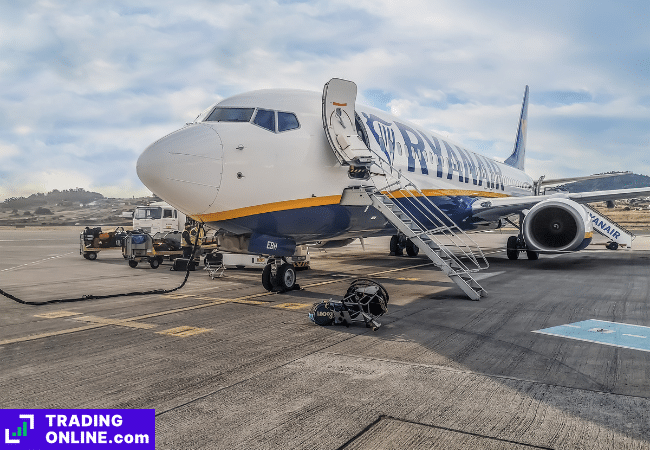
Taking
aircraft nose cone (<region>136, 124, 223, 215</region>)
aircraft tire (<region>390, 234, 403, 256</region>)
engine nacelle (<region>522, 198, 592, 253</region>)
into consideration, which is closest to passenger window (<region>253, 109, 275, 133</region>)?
aircraft nose cone (<region>136, 124, 223, 215</region>)

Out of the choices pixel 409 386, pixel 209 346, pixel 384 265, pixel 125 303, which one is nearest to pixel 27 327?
pixel 125 303

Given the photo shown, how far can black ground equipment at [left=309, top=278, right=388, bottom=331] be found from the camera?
7160 millimetres

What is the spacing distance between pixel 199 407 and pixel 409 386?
191cm

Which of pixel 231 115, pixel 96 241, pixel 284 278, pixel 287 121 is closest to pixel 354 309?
pixel 284 278

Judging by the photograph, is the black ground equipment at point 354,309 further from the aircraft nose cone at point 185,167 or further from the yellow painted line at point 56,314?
the yellow painted line at point 56,314

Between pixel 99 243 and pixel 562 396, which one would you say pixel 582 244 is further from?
pixel 99 243

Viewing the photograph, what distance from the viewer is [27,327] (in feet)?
23.5

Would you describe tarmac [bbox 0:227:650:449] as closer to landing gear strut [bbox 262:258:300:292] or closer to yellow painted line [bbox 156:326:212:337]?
yellow painted line [bbox 156:326:212:337]

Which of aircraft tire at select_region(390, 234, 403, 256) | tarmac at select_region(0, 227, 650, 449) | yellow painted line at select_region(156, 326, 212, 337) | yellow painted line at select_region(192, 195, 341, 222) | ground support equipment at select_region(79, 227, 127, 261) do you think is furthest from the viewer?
aircraft tire at select_region(390, 234, 403, 256)

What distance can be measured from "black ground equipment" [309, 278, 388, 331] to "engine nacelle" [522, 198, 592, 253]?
984cm

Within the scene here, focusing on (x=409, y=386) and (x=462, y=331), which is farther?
(x=462, y=331)

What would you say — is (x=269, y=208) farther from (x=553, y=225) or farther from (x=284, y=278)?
(x=553, y=225)

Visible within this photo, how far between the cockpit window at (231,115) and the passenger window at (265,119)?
0.15 metres

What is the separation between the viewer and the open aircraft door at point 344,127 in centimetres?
994
